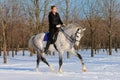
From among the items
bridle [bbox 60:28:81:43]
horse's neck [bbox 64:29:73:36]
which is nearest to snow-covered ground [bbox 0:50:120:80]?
bridle [bbox 60:28:81:43]

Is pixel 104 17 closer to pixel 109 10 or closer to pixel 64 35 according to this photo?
pixel 109 10

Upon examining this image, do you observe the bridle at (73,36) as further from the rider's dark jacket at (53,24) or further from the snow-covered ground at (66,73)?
the snow-covered ground at (66,73)

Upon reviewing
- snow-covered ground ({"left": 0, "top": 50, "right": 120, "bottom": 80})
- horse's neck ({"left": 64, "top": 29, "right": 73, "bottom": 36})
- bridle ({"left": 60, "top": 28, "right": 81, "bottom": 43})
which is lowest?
snow-covered ground ({"left": 0, "top": 50, "right": 120, "bottom": 80})

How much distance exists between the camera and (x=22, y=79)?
8.93m

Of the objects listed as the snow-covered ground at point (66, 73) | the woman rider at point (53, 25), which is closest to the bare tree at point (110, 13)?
the snow-covered ground at point (66, 73)

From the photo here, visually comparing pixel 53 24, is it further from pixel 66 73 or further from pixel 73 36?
pixel 66 73

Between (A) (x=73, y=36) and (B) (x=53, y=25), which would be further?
(B) (x=53, y=25)

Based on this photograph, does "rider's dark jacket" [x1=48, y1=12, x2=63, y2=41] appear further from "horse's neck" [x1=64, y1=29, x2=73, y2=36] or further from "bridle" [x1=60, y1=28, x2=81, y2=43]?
"horse's neck" [x1=64, y1=29, x2=73, y2=36]

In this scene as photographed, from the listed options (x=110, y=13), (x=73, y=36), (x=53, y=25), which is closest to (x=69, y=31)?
(x=73, y=36)

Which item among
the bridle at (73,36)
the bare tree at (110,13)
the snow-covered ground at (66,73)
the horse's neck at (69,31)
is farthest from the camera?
the bare tree at (110,13)

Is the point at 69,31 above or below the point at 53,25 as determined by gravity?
below

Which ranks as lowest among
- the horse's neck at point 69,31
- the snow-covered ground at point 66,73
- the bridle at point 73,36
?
the snow-covered ground at point 66,73

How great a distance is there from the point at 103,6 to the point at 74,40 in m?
27.1

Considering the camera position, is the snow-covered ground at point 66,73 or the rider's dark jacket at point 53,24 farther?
the rider's dark jacket at point 53,24
